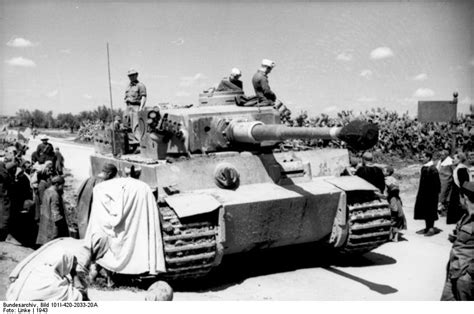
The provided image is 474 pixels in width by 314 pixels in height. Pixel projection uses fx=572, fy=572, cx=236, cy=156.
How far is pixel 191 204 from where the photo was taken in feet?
25.0

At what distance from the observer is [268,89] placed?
32.5ft

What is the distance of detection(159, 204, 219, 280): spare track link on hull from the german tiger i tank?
13 mm

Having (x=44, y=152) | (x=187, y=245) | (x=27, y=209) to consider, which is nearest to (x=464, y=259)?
(x=187, y=245)

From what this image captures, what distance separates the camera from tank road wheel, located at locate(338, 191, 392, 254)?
8484 mm

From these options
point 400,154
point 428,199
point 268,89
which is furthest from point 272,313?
point 400,154

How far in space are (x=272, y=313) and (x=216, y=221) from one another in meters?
1.75

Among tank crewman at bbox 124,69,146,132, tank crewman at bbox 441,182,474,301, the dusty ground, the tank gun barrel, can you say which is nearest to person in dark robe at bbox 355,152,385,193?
the dusty ground

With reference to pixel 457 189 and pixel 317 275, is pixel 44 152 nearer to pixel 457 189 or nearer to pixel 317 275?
pixel 317 275

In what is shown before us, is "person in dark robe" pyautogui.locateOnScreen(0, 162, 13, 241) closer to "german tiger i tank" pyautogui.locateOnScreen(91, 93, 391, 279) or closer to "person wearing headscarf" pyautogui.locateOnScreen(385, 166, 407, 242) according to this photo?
"german tiger i tank" pyautogui.locateOnScreen(91, 93, 391, 279)

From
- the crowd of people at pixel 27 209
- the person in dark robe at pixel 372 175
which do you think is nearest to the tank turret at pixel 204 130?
the crowd of people at pixel 27 209

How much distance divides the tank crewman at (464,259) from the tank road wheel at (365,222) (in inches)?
115

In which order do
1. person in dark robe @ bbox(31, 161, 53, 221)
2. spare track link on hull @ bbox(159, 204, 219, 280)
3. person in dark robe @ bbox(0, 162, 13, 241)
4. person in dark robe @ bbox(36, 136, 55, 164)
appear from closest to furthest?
spare track link on hull @ bbox(159, 204, 219, 280)
person in dark robe @ bbox(0, 162, 13, 241)
person in dark robe @ bbox(31, 161, 53, 221)
person in dark robe @ bbox(36, 136, 55, 164)

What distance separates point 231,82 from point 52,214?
3781 mm

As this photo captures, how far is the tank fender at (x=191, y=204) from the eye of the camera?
24.5 ft
